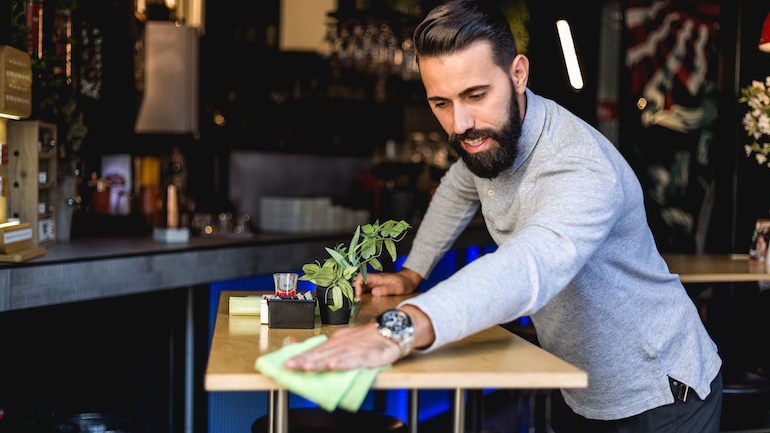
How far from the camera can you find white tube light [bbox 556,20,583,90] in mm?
5926

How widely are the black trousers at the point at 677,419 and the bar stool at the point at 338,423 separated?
0.56 meters

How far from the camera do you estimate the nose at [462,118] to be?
5.28 feet

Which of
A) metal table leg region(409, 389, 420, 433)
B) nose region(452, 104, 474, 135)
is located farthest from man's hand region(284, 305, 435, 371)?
metal table leg region(409, 389, 420, 433)

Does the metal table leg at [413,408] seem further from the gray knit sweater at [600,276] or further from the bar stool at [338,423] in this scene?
the gray knit sweater at [600,276]

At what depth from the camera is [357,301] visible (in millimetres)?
1781

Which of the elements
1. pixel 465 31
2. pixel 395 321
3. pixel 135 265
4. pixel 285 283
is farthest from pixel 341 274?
pixel 135 265

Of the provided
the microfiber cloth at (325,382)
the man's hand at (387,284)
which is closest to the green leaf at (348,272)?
the man's hand at (387,284)

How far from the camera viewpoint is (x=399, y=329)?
4.20ft

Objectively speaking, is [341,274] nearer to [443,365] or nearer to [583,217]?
[443,365]

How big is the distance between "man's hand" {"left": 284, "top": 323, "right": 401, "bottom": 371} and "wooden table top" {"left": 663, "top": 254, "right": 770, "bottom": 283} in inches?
84.4

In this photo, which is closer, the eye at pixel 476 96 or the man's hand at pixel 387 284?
the eye at pixel 476 96

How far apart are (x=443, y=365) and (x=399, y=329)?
0.11 m

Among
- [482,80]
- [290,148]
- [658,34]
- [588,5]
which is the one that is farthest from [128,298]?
[658,34]

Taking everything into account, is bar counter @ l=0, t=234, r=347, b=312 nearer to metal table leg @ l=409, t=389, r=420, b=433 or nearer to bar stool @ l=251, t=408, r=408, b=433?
bar stool @ l=251, t=408, r=408, b=433
